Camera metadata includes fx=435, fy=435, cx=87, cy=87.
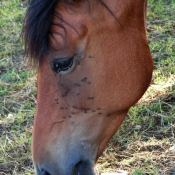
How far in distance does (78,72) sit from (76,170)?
503mm

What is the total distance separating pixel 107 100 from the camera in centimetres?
220

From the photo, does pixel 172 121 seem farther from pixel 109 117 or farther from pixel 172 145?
pixel 109 117

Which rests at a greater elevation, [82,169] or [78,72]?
[78,72]

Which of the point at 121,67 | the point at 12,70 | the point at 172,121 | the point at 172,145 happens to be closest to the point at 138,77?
the point at 121,67

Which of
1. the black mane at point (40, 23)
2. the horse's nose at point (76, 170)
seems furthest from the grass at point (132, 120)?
the black mane at point (40, 23)

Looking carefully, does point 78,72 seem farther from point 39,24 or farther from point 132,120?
point 132,120

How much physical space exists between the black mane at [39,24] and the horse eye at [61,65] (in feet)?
0.27

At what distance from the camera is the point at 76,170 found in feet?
7.27

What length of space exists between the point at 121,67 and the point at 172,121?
1.18 metres

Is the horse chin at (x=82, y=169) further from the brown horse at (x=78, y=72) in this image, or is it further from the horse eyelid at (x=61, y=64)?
the horse eyelid at (x=61, y=64)

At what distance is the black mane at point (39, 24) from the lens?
2.11 meters

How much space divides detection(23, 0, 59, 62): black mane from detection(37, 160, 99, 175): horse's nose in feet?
1.85

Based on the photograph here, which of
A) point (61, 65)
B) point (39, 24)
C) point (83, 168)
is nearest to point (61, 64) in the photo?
point (61, 65)

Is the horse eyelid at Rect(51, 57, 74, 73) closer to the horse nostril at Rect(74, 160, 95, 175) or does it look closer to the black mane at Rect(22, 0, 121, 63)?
the black mane at Rect(22, 0, 121, 63)
